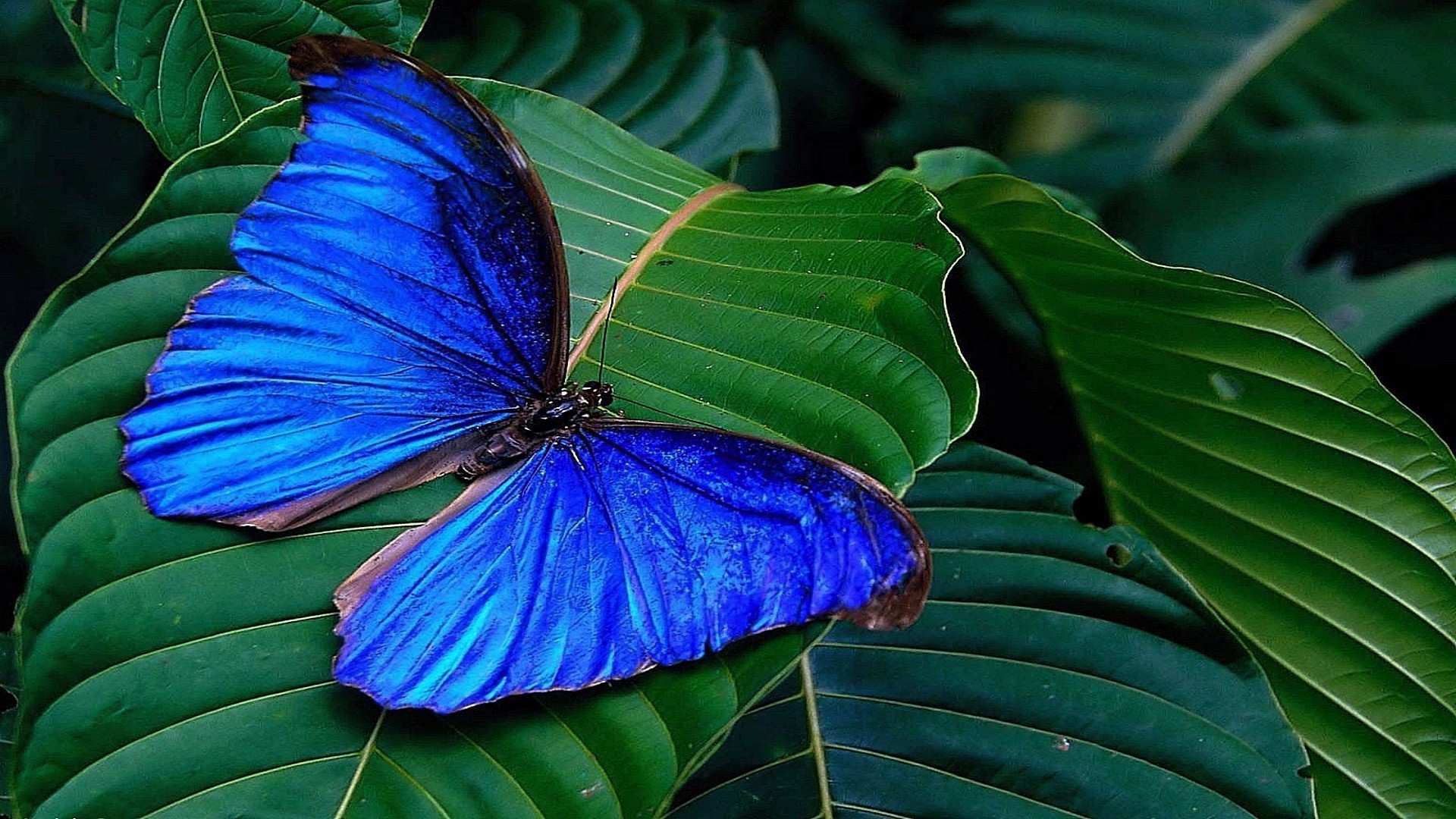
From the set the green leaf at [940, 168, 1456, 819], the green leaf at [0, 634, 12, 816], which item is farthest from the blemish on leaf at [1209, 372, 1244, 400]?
the green leaf at [0, 634, 12, 816]

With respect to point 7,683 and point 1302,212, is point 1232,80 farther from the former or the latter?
point 7,683

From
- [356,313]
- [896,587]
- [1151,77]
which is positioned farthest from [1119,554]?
[1151,77]

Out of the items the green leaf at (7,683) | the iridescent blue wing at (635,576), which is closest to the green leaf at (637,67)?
the iridescent blue wing at (635,576)

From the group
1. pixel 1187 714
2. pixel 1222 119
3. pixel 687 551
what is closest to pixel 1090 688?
pixel 1187 714

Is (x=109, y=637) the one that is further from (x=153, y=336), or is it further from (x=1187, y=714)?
(x=1187, y=714)

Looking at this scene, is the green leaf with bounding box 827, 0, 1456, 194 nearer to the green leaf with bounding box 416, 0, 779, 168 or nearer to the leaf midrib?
the leaf midrib

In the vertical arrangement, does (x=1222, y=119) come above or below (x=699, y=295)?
above

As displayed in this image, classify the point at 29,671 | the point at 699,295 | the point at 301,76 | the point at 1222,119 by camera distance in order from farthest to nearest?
the point at 1222,119 → the point at 699,295 → the point at 301,76 → the point at 29,671
